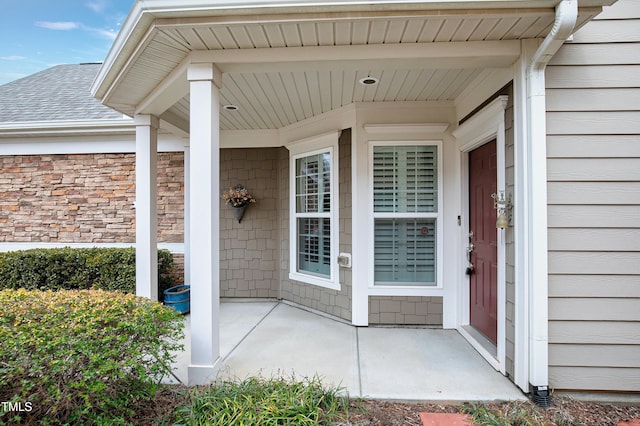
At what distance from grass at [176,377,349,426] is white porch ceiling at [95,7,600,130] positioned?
7.80ft

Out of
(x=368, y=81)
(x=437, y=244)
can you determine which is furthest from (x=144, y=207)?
(x=437, y=244)

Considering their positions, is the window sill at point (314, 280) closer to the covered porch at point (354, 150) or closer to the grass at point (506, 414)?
the covered porch at point (354, 150)

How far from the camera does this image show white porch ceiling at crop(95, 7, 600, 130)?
208 centimetres

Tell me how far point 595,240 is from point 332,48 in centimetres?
235

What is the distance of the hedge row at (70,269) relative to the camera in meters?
4.35

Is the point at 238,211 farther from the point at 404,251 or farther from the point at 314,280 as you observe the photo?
the point at 404,251

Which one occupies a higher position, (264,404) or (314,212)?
(314,212)

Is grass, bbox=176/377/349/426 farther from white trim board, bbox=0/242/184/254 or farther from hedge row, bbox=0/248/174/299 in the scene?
white trim board, bbox=0/242/184/254

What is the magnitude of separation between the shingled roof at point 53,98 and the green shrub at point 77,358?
12.9 feet

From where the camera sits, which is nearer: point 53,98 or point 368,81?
point 368,81

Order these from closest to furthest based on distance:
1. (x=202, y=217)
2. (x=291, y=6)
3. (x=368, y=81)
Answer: (x=291, y=6) < (x=202, y=217) < (x=368, y=81)

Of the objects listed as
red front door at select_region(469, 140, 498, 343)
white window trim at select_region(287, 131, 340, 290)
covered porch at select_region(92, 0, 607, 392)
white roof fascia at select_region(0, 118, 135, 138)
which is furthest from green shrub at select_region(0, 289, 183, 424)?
white roof fascia at select_region(0, 118, 135, 138)

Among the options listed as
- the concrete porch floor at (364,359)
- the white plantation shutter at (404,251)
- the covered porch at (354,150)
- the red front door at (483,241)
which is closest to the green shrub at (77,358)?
the covered porch at (354,150)

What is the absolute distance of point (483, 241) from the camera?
3.14 meters
